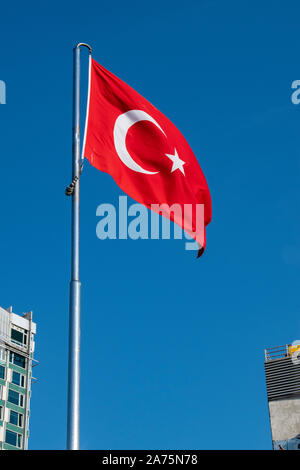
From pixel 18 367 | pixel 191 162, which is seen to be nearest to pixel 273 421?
pixel 191 162

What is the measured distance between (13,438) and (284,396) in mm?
55324

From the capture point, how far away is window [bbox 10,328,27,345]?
374 ft

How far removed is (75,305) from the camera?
17.0 metres

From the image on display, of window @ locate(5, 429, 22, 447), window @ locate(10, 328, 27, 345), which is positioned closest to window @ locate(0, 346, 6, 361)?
window @ locate(10, 328, 27, 345)

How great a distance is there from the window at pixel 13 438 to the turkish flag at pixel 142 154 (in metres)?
86.8

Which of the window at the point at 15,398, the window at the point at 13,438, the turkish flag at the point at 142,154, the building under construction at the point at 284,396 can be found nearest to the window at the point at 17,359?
the window at the point at 15,398

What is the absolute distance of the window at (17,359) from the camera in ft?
369

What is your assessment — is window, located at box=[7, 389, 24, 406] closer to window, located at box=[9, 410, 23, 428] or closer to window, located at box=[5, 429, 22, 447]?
window, located at box=[9, 410, 23, 428]

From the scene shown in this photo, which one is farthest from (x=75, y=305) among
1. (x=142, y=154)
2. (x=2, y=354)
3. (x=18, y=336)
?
(x=18, y=336)

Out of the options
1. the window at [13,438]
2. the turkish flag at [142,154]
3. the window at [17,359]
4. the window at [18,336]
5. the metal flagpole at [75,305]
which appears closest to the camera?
the metal flagpole at [75,305]

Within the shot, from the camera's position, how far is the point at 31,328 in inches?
4636

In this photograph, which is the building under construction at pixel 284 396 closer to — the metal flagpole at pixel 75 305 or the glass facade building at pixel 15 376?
the metal flagpole at pixel 75 305

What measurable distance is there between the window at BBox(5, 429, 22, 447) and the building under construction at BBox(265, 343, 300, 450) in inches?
2052

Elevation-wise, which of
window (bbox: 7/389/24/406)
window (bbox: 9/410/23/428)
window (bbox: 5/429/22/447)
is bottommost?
window (bbox: 5/429/22/447)
